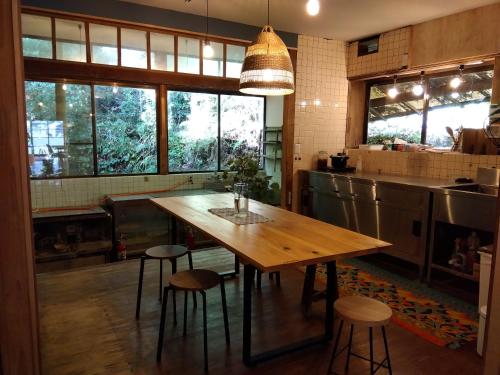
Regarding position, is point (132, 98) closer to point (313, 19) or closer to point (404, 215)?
point (313, 19)

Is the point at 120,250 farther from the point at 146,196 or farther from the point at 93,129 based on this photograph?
the point at 93,129

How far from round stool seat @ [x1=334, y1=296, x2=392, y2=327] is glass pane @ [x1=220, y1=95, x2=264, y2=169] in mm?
3998

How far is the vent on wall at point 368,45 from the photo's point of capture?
4.94 metres

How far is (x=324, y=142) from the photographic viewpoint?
17.7 feet

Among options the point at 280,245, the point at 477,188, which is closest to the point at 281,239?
the point at 280,245

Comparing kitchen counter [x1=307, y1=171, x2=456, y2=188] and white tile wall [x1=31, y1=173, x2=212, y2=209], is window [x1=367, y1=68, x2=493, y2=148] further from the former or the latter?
white tile wall [x1=31, y1=173, x2=212, y2=209]

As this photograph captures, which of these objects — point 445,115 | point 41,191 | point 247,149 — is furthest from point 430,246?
point 41,191

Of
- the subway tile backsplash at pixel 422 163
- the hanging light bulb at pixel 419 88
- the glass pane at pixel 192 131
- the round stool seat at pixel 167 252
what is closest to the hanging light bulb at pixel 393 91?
the hanging light bulb at pixel 419 88

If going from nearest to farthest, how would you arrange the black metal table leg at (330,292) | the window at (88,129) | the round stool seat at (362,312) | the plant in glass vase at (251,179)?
1. the round stool seat at (362,312)
2. the black metal table leg at (330,292)
3. the window at (88,129)
4. the plant in glass vase at (251,179)

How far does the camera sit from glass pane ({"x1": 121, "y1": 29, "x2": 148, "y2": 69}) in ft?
14.2

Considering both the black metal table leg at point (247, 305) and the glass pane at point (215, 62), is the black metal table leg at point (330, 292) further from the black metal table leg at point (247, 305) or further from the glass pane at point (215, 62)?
the glass pane at point (215, 62)

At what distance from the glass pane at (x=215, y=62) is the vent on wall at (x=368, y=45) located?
188 centimetres

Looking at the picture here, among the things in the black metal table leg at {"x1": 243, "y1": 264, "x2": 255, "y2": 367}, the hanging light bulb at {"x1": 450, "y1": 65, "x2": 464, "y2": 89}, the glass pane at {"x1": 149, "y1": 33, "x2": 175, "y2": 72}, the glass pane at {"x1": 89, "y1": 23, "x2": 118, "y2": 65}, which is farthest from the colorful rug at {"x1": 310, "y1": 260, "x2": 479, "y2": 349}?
the glass pane at {"x1": 89, "y1": 23, "x2": 118, "y2": 65}

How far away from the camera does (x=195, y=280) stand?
7.61 feet
